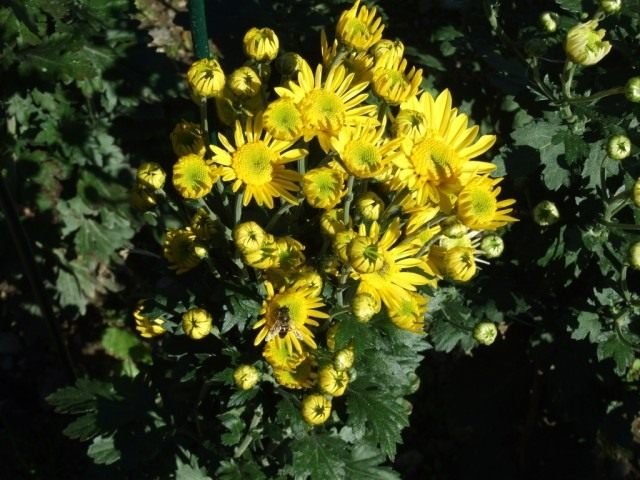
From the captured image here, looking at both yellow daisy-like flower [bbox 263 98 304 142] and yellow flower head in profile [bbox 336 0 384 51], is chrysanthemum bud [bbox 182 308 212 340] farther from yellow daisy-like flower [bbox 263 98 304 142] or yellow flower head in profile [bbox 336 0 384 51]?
yellow flower head in profile [bbox 336 0 384 51]

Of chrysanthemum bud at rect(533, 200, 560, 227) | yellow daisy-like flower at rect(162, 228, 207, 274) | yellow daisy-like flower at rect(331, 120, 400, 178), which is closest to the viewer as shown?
yellow daisy-like flower at rect(331, 120, 400, 178)

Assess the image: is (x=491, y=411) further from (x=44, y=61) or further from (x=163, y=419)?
(x=44, y=61)

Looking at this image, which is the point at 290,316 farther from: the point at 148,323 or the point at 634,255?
the point at 634,255

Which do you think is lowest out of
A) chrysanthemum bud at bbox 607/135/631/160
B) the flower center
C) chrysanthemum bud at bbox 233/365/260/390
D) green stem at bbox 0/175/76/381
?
green stem at bbox 0/175/76/381

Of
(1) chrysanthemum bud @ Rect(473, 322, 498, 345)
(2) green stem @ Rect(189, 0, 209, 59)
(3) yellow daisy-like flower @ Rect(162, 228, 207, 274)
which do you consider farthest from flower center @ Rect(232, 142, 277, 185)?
(1) chrysanthemum bud @ Rect(473, 322, 498, 345)

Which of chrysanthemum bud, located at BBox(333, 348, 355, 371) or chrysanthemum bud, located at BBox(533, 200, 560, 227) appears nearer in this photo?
chrysanthemum bud, located at BBox(333, 348, 355, 371)

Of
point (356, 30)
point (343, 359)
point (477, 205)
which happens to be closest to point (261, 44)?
point (356, 30)

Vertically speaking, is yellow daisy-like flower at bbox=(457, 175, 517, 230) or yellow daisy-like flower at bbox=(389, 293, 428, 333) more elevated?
yellow daisy-like flower at bbox=(457, 175, 517, 230)

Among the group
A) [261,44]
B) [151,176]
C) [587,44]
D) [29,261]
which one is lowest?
[29,261]
